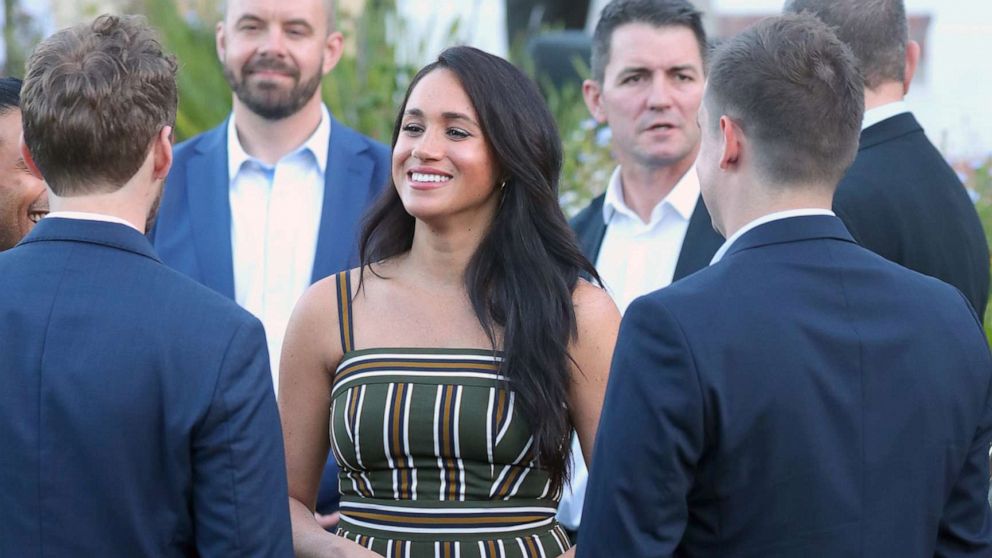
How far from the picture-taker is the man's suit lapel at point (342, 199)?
405 cm

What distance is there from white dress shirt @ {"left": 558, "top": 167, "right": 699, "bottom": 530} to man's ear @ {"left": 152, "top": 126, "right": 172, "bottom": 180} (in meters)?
1.81

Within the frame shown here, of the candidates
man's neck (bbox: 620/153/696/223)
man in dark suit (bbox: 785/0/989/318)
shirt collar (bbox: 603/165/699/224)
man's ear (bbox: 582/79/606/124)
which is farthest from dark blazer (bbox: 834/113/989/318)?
man's ear (bbox: 582/79/606/124)

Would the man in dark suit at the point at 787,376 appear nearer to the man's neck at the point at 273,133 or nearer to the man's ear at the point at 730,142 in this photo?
the man's ear at the point at 730,142

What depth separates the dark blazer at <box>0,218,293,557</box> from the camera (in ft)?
6.97

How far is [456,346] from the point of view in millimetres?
2895

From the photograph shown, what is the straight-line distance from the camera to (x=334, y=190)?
4172mm

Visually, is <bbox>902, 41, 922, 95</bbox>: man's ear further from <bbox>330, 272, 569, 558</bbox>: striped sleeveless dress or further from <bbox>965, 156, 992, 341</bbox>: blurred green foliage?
<bbox>965, 156, 992, 341</bbox>: blurred green foliage

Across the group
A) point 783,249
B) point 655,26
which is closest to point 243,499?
point 783,249

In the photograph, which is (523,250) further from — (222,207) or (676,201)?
(222,207)

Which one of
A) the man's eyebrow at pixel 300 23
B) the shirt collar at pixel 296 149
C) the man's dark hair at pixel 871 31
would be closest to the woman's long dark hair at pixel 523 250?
the man's dark hair at pixel 871 31

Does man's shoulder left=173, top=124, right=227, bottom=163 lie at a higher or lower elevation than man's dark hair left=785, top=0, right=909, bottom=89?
lower

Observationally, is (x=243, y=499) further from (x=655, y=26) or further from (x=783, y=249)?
(x=655, y=26)

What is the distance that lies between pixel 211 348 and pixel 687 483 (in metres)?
0.82

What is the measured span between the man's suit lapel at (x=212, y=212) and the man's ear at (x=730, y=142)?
7.02ft
